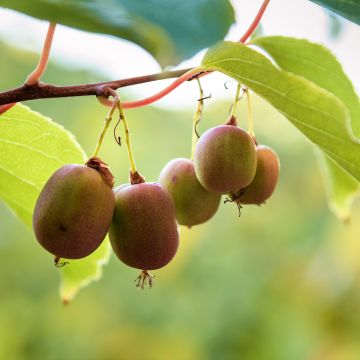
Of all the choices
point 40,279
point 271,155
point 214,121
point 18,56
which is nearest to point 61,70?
point 18,56

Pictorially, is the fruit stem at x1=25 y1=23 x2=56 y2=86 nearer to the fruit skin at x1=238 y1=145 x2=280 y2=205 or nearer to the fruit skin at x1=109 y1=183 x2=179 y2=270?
the fruit skin at x1=109 y1=183 x2=179 y2=270

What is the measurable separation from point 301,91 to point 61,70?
139 inches

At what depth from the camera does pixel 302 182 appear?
369cm

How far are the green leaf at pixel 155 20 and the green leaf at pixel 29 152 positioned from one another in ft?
1.50

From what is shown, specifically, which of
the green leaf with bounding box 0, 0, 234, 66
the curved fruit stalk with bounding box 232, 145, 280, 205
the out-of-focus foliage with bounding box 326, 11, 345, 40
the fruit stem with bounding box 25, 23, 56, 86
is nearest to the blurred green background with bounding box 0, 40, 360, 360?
the out-of-focus foliage with bounding box 326, 11, 345, 40

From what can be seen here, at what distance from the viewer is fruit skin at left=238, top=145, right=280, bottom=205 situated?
94 centimetres

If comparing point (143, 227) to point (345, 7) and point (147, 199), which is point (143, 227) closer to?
point (147, 199)

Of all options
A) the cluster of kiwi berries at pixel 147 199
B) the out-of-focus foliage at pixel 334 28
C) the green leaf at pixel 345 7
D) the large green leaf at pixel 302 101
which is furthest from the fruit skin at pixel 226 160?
the out-of-focus foliage at pixel 334 28

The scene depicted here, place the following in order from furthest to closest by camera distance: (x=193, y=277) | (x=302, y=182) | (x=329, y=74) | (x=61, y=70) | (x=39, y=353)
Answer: (x=61, y=70) < (x=302, y=182) < (x=193, y=277) < (x=39, y=353) < (x=329, y=74)

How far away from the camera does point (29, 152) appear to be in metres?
1.06

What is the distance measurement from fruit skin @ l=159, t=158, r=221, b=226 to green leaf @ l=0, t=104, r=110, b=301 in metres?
0.20

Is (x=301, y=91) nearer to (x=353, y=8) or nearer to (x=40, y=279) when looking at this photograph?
(x=353, y=8)

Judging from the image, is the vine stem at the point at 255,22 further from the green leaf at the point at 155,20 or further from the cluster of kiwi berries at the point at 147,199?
the green leaf at the point at 155,20

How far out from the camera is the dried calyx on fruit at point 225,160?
2.81 ft
